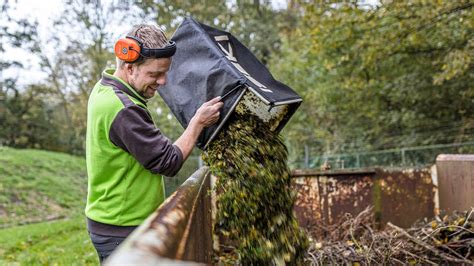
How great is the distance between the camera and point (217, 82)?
2.80 m

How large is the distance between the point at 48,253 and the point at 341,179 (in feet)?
13.7

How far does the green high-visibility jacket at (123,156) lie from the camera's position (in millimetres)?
2127

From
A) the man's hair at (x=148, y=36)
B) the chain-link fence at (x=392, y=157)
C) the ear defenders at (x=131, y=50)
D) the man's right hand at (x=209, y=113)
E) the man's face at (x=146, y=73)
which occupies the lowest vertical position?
the man's right hand at (x=209, y=113)

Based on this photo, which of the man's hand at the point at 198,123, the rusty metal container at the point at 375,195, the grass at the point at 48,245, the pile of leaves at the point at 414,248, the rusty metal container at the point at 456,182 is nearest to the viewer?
the man's hand at the point at 198,123

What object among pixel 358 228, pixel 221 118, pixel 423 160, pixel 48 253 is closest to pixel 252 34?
pixel 423 160

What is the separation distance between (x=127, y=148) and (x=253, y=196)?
0.83 meters

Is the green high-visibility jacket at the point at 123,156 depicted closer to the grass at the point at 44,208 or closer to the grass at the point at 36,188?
the grass at the point at 44,208

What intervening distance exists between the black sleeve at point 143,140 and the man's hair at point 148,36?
31cm

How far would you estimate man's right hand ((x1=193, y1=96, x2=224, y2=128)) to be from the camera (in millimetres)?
2592

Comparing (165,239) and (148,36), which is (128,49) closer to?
(148,36)

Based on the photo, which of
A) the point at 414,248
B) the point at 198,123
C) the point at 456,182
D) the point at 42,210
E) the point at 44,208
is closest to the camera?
the point at 198,123

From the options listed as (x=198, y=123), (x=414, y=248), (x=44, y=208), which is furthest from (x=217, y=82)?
(x=44, y=208)

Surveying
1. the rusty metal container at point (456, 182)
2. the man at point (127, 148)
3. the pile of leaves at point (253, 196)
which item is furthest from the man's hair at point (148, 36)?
the rusty metal container at point (456, 182)

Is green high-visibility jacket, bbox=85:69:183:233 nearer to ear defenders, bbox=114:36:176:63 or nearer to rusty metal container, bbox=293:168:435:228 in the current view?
ear defenders, bbox=114:36:176:63
